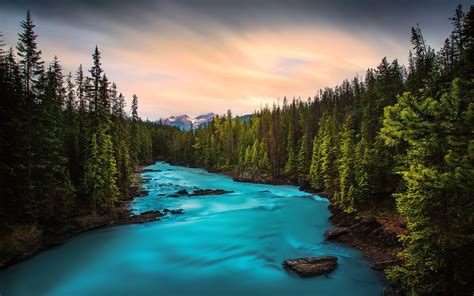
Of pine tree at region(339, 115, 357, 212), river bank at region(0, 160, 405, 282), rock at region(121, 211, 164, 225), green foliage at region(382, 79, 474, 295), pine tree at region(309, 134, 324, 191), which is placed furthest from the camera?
pine tree at region(309, 134, 324, 191)

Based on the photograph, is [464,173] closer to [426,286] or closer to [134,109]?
[426,286]

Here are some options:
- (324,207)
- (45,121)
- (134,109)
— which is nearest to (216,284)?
(45,121)

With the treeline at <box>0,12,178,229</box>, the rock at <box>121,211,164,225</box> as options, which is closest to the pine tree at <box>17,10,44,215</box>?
the treeline at <box>0,12,178,229</box>

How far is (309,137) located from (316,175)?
14.9 m

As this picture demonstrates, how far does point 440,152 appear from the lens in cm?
911

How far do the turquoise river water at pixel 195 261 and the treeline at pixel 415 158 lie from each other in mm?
4438

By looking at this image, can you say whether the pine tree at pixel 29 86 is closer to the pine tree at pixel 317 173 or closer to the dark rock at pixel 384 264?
the dark rock at pixel 384 264

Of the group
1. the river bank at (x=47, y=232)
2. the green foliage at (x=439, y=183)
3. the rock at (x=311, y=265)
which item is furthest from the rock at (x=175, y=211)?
the green foliage at (x=439, y=183)

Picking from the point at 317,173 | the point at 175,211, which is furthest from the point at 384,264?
the point at 317,173

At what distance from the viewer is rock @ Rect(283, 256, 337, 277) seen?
1622cm

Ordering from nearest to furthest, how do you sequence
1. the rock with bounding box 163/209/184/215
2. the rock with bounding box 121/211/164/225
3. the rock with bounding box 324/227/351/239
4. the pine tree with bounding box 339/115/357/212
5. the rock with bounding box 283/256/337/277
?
the rock with bounding box 283/256/337/277
the rock with bounding box 324/227/351/239
the pine tree with bounding box 339/115/357/212
the rock with bounding box 121/211/164/225
the rock with bounding box 163/209/184/215

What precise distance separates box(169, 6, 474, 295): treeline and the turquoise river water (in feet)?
14.6

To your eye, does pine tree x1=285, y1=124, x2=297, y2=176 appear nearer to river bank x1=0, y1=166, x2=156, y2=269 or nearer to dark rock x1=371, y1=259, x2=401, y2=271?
river bank x1=0, y1=166, x2=156, y2=269

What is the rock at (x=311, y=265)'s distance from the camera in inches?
639
